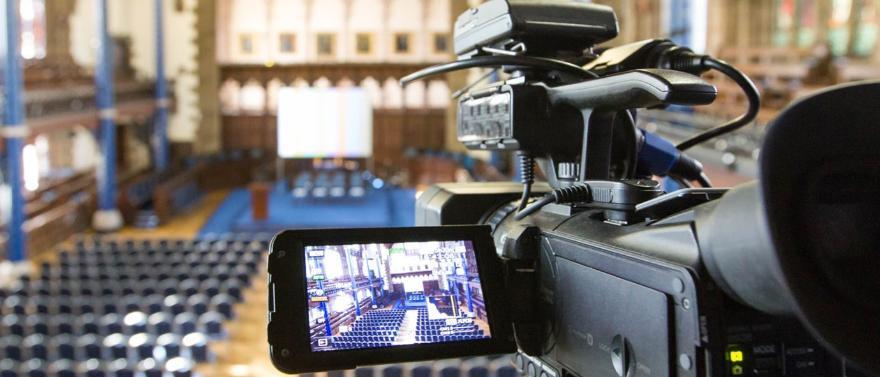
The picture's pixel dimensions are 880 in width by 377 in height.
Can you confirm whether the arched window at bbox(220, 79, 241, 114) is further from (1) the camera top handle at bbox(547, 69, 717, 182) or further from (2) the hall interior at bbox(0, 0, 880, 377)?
(1) the camera top handle at bbox(547, 69, 717, 182)

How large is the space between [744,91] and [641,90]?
0.47m

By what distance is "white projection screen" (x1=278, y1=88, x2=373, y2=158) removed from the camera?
1833 cm

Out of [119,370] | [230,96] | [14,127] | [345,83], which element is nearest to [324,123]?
[345,83]

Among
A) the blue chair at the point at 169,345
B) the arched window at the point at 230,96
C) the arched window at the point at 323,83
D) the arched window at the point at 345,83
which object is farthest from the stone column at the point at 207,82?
the blue chair at the point at 169,345

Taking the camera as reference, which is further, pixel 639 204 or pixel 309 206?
pixel 309 206

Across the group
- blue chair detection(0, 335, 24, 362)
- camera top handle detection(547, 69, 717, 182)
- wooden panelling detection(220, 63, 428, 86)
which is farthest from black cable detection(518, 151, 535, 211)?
wooden panelling detection(220, 63, 428, 86)

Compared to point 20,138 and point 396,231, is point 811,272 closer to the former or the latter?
point 396,231

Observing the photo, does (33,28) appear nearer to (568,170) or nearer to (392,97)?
(392,97)

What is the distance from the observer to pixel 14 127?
11.3 metres

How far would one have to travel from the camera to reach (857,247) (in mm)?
992

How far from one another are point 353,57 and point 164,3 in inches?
178

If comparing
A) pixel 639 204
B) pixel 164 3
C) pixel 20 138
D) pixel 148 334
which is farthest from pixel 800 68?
pixel 164 3

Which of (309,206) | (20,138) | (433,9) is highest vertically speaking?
(433,9)

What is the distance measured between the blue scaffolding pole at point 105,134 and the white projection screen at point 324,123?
3.86 metres
